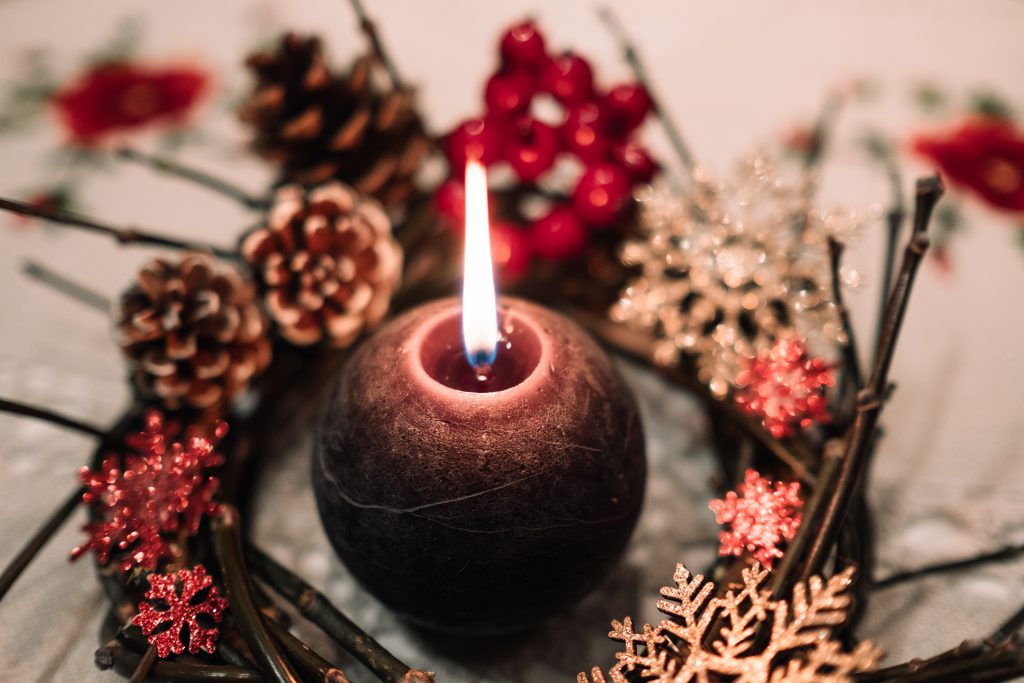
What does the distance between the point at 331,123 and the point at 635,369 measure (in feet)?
0.90

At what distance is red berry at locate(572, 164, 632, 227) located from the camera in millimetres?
527

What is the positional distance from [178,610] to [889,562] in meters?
0.39

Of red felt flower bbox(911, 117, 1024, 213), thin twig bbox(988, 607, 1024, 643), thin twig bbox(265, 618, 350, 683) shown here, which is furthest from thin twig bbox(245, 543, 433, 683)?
red felt flower bbox(911, 117, 1024, 213)

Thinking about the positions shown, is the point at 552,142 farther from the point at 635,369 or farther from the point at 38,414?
the point at 38,414

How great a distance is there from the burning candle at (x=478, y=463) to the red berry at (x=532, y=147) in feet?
0.53

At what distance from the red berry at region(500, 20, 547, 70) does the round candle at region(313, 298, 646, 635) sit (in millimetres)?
209

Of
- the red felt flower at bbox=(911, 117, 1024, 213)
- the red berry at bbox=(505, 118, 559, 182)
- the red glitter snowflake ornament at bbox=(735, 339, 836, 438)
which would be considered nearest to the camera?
the red glitter snowflake ornament at bbox=(735, 339, 836, 438)

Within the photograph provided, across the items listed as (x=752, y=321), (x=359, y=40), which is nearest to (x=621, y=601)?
(x=752, y=321)

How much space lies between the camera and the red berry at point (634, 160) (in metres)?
0.54

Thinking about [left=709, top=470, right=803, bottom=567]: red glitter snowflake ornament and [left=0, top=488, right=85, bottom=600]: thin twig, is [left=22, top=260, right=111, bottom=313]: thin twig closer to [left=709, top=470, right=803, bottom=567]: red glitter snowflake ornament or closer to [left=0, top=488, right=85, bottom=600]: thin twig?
[left=0, top=488, right=85, bottom=600]: thin twig

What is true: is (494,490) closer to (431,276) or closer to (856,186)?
(431,276)

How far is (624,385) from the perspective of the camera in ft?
1.32

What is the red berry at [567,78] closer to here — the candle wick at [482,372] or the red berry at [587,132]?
the red berry at [587,132]

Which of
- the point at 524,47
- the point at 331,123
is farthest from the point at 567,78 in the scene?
the point at 331,123
